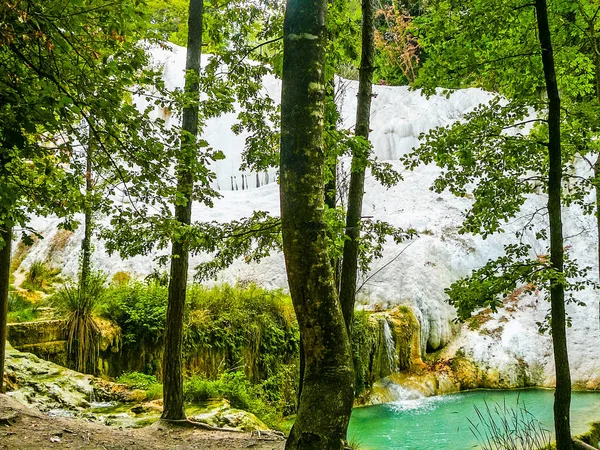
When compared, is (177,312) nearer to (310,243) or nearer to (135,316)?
(135,316)

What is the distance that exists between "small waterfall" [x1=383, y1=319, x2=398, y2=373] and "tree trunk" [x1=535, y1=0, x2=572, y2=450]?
6132 millimetres

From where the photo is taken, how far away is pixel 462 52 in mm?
4805

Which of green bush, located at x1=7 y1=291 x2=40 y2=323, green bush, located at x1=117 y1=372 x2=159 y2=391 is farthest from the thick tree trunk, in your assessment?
green bush, located at x1=7 y1=291 x2=40 y2=323

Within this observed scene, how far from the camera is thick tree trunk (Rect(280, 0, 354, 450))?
92.4 inches

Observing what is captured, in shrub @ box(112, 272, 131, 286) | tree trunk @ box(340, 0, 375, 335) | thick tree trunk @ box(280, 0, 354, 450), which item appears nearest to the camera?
thick tree trunk @ box(280, 0, 354, 450)

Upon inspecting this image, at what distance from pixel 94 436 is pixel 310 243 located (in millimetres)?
2800

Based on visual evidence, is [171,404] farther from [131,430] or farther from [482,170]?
[482,170]

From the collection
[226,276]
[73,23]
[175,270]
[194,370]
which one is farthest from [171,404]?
[226,276]

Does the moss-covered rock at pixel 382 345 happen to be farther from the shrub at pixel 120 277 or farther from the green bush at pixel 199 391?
the shrub at pixel 120 277

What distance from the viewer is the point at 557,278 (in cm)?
379

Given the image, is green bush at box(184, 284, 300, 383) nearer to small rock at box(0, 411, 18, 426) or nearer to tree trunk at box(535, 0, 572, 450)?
small rock at box(0, 411, 18, 426)

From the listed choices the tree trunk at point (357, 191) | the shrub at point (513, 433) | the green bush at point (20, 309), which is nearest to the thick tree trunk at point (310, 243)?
the shrub at point (513, 433)

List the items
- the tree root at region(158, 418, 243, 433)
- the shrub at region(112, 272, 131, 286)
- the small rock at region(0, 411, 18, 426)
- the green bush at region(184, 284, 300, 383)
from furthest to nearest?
1. the shrub at region(112, 272, 131, 286)
2. the green bush at region(184, 284, 300, 383)
3. the tree root at region(158, 418, 243, 433)
4. the small rock at region(0, 411, 18, 426)

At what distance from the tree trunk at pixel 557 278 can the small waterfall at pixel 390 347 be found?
20.1ft
